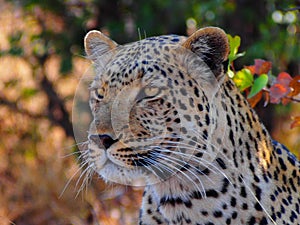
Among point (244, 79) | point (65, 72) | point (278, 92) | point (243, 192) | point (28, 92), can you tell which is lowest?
point (28, 92)

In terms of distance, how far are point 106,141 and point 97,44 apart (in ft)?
3.12

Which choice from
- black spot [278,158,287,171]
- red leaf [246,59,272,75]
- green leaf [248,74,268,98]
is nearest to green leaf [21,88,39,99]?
red leaf [246,59,272,75]

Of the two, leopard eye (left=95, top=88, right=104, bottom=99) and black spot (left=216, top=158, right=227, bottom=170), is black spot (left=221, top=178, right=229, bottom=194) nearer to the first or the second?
black spot (left=216, top=158, right=227, bottom=170)

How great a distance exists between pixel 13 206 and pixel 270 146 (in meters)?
6.16

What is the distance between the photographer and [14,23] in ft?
41.1

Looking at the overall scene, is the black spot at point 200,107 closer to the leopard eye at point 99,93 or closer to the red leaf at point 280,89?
the leopard eye at point 99,93

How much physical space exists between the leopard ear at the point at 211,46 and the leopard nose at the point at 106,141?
0.71m

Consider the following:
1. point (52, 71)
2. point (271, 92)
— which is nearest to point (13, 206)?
point (52, 71)

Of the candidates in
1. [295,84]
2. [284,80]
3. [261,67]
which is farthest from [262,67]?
[295,84]

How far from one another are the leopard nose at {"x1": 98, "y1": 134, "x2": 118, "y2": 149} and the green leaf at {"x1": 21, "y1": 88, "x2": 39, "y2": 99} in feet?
22.7

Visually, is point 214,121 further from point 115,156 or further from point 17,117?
point 17,117

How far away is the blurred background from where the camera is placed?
9.54m

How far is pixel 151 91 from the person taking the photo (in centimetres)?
436

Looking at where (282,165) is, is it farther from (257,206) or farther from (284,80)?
(284,80)
